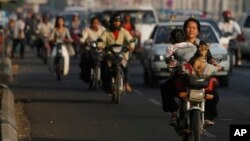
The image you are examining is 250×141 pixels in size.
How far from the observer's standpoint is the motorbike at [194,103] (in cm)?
1339

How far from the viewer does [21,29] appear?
48281 millimetres

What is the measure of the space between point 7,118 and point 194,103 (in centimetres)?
434

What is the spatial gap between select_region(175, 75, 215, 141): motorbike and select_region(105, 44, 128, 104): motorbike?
318 inches

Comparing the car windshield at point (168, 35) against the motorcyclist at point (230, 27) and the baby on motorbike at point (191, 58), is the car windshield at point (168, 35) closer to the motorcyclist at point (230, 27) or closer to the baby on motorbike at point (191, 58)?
the motorcyclist at point (230, 27)

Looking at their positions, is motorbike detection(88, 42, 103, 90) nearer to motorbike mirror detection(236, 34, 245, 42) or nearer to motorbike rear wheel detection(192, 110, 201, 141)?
motorbike rear wheel detection(192, 110, 201, 141)

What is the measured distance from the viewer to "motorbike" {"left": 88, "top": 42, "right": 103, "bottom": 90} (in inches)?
985

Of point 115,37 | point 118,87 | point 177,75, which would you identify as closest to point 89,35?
point 115,37

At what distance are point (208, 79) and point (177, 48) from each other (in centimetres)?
67

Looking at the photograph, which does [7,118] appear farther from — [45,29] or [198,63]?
[45,29]

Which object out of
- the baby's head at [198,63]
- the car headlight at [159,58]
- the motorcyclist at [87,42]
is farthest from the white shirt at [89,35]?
the baby's head at [198,63]

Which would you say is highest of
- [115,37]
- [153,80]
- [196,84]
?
[196,84]

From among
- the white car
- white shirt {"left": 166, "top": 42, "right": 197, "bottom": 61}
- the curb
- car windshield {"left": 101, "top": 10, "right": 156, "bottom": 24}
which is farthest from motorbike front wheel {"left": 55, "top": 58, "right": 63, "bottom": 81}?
car windshield {"left": 101, "top": 10, "right": 156, "bottom": 24}

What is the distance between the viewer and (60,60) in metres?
30.1

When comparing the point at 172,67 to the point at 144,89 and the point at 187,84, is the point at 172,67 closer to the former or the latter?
the point at 187,84
